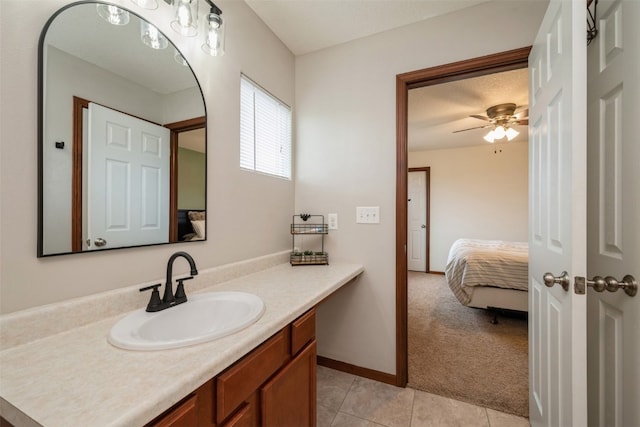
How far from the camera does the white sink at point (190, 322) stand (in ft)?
2.45

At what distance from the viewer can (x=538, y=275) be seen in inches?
50.3

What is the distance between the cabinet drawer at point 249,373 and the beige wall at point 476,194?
467 centimetres

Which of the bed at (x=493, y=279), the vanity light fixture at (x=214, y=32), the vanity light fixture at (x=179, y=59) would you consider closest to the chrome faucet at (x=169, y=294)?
the vanity light fixture at (x=179, y=59)

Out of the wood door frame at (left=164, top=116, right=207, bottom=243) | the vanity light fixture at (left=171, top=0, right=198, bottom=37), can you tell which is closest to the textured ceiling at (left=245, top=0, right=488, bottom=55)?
the vanity light fixture at (left=171, top=0, right=198, bottom=37)

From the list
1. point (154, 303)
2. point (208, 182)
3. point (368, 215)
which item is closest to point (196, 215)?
point (208, 182)

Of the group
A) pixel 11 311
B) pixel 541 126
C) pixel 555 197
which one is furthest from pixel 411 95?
pixel 11 311

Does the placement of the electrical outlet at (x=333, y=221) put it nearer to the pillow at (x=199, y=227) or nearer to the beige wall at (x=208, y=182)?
the beige wall at (x=208, y=182)

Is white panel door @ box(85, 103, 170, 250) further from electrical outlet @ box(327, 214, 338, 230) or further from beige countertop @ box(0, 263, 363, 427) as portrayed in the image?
electrical outlet @ box(327, 214, 338, 230)

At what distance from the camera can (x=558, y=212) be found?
996 millimetres

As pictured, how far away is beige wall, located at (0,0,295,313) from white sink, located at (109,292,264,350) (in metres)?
0.20

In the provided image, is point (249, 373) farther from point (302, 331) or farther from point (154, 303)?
point (154, 303)

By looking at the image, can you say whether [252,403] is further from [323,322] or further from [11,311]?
[323,322]

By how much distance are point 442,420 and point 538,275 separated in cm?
95

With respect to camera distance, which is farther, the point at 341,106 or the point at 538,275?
the point at 341,106
